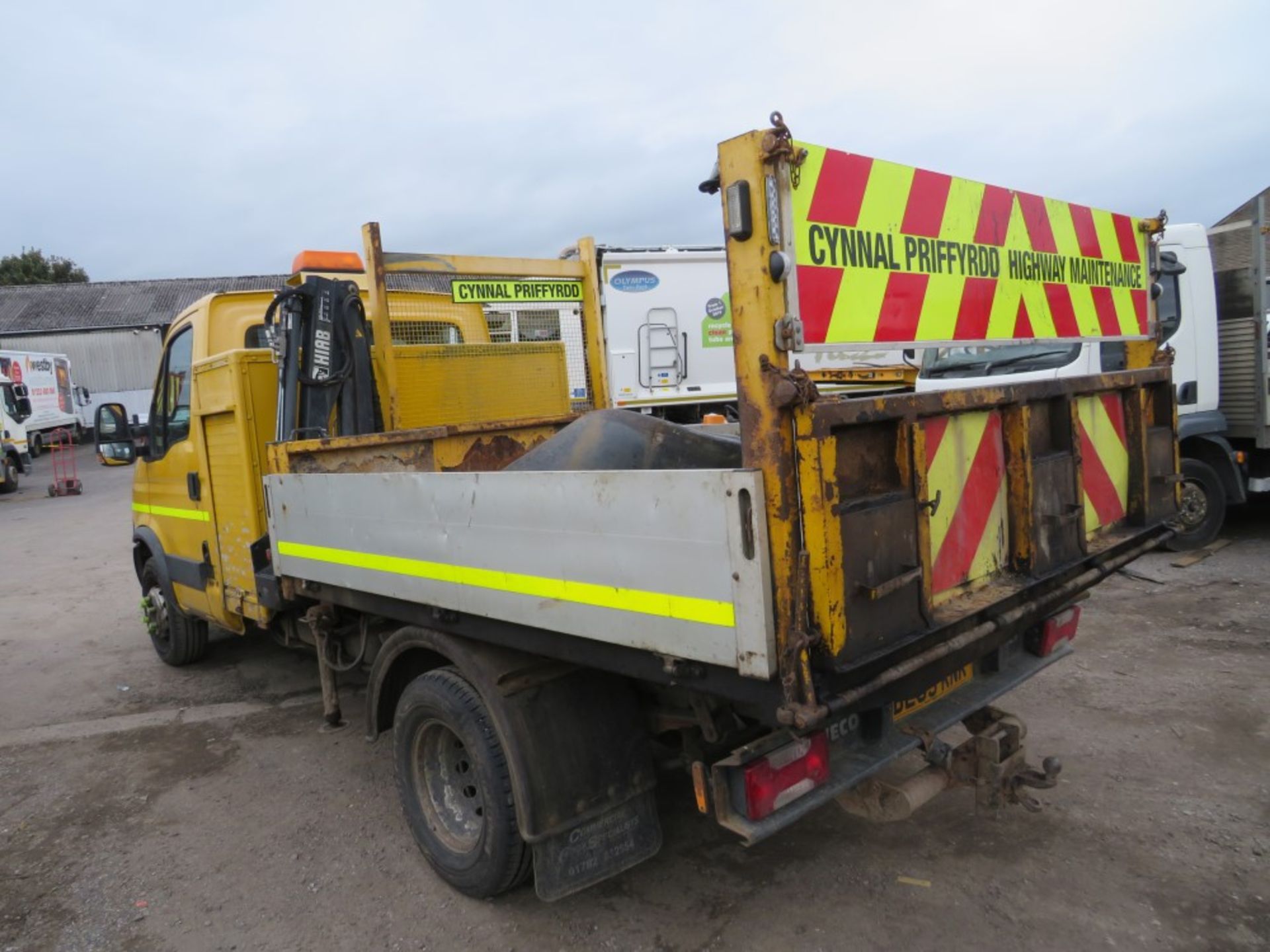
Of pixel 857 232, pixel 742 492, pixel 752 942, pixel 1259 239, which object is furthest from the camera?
pixel 1259 239

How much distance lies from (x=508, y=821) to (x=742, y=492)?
5.02 ft

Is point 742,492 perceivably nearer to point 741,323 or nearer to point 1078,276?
point 741,323

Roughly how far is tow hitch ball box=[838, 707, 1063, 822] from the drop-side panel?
3.29 ft

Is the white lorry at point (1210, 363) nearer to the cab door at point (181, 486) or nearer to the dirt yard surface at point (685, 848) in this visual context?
the dirt yard surface at point (685, 848)

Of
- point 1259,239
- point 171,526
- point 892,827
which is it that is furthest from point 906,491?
point 1259,239

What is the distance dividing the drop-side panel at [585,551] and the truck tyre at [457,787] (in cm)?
37

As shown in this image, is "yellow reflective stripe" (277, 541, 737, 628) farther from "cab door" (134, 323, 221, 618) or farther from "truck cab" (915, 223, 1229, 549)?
"truck cab" (915, 223, 1229, 549)

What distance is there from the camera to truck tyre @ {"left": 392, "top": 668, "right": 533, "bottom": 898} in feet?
9.10

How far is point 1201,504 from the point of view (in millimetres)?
7434

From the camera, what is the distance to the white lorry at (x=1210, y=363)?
7.02m

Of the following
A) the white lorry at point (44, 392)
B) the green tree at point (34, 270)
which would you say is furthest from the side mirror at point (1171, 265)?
the green tree at point (34, 270)

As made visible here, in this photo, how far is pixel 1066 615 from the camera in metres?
3.43

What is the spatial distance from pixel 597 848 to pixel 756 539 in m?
1.40

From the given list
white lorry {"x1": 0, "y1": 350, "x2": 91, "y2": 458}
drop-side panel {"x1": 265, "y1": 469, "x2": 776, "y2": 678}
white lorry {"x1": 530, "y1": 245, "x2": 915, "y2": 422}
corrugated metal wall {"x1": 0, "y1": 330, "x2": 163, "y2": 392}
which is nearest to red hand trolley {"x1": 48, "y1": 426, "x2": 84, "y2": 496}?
white lorry {"x1": 0, "y1": 350, "x2": 91, "y2": 458}
